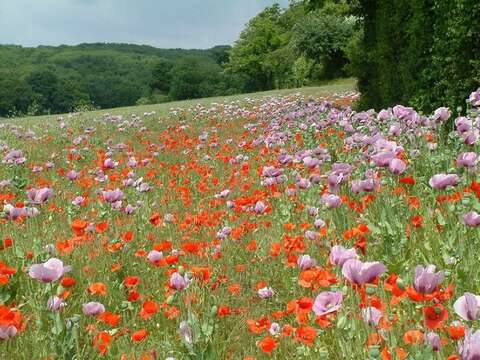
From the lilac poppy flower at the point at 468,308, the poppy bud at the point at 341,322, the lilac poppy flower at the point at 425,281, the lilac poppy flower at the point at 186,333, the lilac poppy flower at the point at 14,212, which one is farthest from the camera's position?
the lilac poppy flower at the point at 14,212

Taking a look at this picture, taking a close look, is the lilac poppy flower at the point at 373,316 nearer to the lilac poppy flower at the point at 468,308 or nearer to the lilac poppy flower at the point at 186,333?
the lilac poppy flower at the point at 468,308

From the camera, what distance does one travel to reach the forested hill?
88.6 meters

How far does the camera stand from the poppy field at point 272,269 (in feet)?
7.73

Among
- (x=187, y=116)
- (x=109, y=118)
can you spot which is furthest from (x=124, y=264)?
(x=187, y=116)

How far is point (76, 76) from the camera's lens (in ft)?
339

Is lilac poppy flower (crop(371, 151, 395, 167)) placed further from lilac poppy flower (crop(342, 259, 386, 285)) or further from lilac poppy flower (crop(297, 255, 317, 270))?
lilac poppy flower (crop(342, 259, 386, 285))

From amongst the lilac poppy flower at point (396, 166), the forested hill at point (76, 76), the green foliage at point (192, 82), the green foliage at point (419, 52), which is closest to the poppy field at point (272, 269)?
the lilac poppy flower at point (396, 166)

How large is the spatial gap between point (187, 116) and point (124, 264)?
14453mm

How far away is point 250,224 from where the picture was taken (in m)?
5.01

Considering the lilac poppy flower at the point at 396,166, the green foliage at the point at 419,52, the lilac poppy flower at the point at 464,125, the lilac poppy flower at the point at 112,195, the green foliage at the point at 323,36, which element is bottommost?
the lilac poppy flower at the point at 112,195

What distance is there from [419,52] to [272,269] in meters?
6.65

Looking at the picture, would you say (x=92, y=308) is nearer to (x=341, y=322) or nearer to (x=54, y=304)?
(x=54, y=304)

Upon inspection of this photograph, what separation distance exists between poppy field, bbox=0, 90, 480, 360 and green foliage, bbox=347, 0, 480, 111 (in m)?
2.07

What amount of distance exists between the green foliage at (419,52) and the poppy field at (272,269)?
2.07 metres
